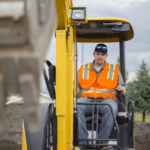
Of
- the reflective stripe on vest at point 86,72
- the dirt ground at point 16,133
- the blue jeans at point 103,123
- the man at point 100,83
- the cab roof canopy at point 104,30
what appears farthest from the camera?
the dirt ground at point 16,133

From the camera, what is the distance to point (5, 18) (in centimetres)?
52

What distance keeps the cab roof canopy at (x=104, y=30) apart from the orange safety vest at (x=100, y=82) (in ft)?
2.26

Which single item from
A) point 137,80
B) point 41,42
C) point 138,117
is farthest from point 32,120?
point 138,117

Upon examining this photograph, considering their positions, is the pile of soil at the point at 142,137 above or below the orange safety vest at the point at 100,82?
below

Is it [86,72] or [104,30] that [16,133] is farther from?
[104,30]

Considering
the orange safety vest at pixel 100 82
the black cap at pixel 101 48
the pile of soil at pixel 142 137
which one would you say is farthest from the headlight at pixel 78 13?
the pile of soil at pixel 142 137

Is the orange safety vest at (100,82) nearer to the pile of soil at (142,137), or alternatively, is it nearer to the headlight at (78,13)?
the headlight at (78,13)

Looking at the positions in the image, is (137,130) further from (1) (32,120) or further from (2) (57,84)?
(1) (32,120)

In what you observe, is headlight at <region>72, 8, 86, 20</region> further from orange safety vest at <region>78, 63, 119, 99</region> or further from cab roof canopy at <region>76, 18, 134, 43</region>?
orange safety vest at <region>78, 63, 119, 99</region>

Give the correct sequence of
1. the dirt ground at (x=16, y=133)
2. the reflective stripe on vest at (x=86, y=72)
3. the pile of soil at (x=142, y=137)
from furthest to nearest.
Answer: the pile of soil at (x=142, y=137), the dirt ground at (x=16, y=133), the reflective stripe on vest at (x=86, y=72)

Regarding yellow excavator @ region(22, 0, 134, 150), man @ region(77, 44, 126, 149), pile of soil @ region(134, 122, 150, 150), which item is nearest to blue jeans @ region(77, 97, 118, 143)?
man @ region(77, 44, 126, 149)

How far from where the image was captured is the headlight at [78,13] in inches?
98.7

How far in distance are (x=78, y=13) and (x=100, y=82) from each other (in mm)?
1400

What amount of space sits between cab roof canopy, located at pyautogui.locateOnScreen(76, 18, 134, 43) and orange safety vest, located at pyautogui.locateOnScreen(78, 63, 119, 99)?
688mm
